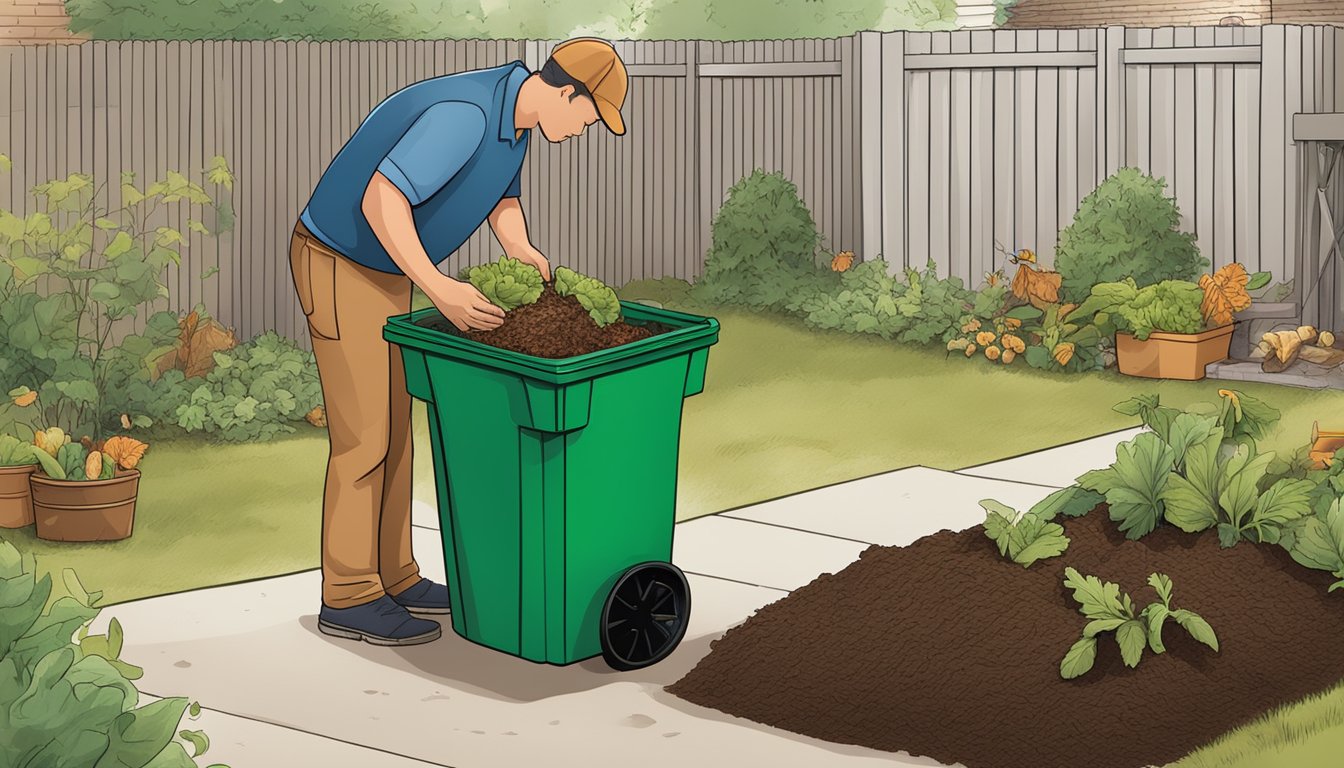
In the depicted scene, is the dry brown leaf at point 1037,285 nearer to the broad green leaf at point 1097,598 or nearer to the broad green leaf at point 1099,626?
the broad green leaf at point 1097,598

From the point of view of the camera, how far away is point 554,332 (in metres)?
4.99

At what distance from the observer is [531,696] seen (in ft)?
16.3

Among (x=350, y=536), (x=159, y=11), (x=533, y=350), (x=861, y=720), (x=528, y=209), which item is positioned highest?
(x=159, y=11)

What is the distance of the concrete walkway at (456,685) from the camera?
454cm

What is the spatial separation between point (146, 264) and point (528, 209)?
4.18m

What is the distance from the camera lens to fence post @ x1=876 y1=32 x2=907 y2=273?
11.4 m

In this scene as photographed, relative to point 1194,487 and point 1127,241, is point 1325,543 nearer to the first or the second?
point 1194,487

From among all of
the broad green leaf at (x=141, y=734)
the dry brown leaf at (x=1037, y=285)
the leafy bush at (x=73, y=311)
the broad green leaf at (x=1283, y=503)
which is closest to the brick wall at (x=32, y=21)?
the leafy bush at (x=73, y=311)

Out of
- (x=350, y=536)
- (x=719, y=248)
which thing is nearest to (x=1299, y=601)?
(x=350, y=536)

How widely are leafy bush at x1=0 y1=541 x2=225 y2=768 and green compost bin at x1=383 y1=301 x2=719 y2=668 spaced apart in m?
1.90

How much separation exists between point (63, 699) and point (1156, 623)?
3042 mm

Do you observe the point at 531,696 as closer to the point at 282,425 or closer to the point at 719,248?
the point at 282,425

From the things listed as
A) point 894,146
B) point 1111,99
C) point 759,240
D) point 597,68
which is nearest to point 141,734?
point 597,68

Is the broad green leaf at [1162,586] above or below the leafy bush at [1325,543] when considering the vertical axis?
below
